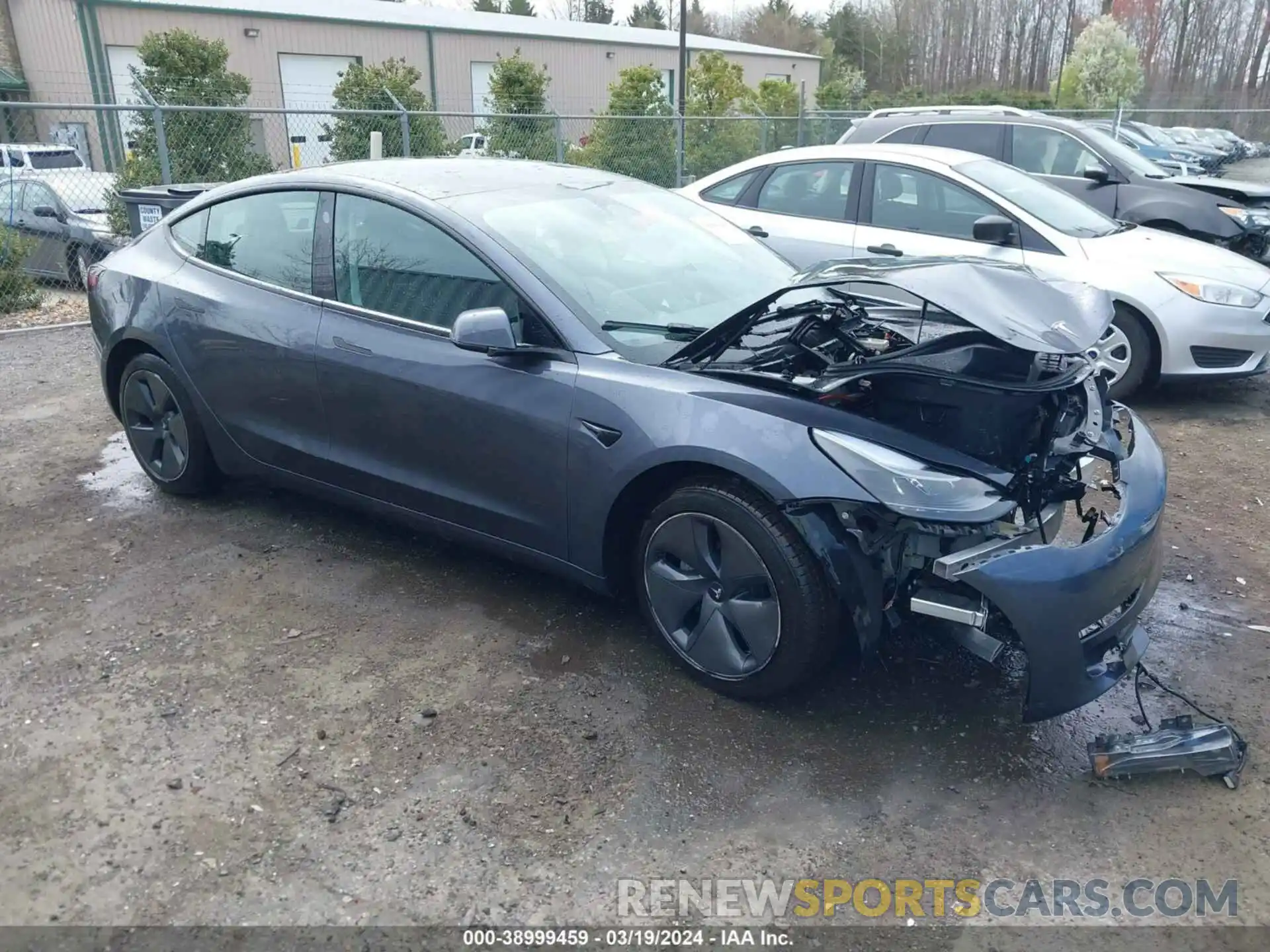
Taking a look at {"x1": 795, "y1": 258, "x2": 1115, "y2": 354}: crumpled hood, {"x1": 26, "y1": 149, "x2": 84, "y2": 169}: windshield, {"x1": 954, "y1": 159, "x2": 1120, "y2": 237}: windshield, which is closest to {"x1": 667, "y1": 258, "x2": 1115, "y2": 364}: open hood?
{"x1": 795, "y1": 258, "x2": 1115, "y2": 354}: crumpled hood

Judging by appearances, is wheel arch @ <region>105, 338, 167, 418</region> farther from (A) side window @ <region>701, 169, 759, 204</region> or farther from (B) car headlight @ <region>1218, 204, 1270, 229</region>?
(B) car headlight @ <region>1218, 204, 1270, 229</region>

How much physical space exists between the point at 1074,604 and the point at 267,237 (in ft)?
11.5

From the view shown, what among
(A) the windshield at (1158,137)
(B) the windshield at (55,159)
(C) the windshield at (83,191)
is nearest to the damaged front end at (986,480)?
(C) the windshield at (83,191)

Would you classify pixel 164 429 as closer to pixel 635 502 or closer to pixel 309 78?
pixel 635 502

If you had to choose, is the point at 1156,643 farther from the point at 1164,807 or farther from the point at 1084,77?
the point at 1084,77

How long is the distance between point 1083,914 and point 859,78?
46250 millimetres

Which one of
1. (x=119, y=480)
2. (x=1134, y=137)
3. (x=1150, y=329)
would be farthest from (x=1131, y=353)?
(x=1134, y=137)

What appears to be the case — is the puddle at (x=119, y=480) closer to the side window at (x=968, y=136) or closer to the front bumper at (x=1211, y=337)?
the front bumper at (x=1211, y=337)

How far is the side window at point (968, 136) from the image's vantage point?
9109mm

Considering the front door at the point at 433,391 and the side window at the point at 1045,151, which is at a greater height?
the side window at the point at 1045,151

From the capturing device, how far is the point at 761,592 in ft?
9.91

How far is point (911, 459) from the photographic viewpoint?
2.82 meters

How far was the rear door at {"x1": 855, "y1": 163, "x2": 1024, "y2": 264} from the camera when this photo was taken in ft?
20.9

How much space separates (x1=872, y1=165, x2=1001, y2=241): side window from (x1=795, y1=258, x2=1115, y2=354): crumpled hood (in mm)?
3286
